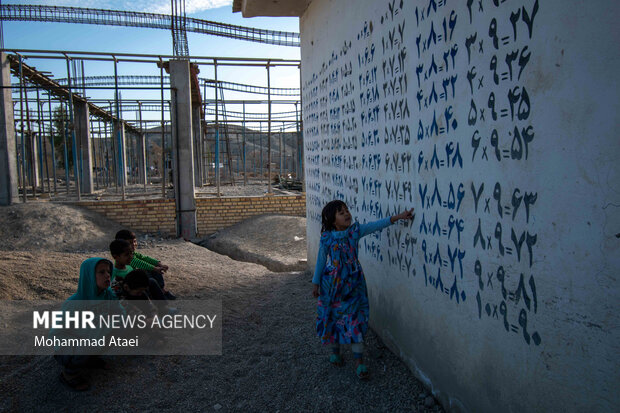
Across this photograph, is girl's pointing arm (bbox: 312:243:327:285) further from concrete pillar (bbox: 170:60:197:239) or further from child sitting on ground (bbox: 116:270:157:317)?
concrete pillar (bbox: 170:60:197:239)

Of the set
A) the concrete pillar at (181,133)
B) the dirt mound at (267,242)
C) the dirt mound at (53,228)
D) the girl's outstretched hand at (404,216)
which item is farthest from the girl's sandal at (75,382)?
the concrete pillar at (181,133)

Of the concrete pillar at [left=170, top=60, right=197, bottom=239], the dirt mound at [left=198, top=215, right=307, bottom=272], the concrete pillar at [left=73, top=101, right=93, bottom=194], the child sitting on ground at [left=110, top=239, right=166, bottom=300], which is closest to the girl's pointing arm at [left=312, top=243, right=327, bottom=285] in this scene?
the child sitting on ground at [left=110, top=239, right=166, bottom=300]

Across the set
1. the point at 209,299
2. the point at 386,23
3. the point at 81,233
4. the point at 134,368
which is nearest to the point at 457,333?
the point at 386,23

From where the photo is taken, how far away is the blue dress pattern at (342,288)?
321 cm

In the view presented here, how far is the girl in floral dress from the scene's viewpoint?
126 inches

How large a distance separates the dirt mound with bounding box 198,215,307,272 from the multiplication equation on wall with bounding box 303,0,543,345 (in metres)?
4.08

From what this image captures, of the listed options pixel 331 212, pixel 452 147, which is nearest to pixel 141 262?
pixel 331 212

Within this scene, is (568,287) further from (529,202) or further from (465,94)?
(465,94)

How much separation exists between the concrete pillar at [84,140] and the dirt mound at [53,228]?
525 cm

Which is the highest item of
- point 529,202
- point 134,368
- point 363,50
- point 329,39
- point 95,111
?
point 95,111

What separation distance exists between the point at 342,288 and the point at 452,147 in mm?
Result: 1344

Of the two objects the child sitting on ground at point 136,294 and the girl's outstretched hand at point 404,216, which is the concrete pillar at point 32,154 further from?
the girl's outstretched hand at point 404,216

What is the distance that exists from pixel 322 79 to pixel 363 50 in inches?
61.9

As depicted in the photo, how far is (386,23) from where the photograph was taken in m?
3.28
